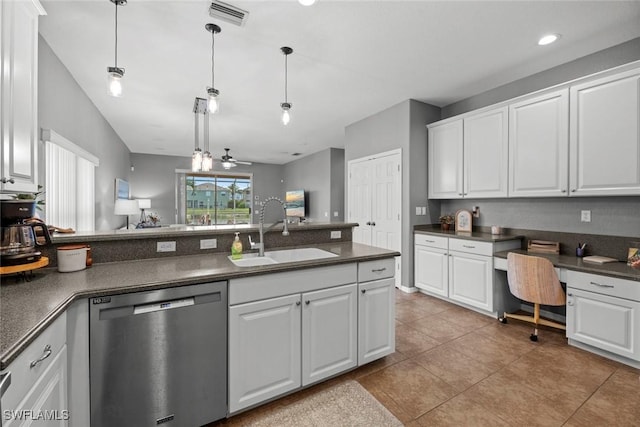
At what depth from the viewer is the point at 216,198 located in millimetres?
Answer: 9039

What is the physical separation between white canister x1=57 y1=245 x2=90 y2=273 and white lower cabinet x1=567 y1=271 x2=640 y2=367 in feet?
12.3

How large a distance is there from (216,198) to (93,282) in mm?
8011

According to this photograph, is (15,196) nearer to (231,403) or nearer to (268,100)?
(231,403)

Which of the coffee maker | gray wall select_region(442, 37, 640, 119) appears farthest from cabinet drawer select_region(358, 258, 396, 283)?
gray wall select_region(442, 37, 640, 119)

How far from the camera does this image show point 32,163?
168cm

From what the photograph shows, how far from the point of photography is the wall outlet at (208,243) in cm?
214

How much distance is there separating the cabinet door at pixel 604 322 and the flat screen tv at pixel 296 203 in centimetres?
639

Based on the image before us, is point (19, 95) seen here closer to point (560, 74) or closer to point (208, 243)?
point (208, 243)

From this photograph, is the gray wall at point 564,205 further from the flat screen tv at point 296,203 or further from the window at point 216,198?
the window at point 216,198

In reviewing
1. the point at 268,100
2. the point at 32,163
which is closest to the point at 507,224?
the point at 268,100

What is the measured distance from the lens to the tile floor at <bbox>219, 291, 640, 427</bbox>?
1.69 m

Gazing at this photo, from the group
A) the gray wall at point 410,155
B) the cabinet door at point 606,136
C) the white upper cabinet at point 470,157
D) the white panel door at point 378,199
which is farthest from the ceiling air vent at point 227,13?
the cabinet door at point 606,136

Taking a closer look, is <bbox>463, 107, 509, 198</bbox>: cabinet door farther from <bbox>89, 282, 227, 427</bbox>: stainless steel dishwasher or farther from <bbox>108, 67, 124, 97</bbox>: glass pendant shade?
<bbox>108, 67, 124, 97</bbox>: glass pendant shade

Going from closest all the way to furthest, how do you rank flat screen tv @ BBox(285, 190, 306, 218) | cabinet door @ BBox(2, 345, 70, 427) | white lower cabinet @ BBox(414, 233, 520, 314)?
cabinet door @ BBox(2, 345, 70, 427) → white lower cabinet @ BBox(414, 233, 520, 314) → flat screen tv @ BBox(285, 190, 306, 218)
